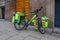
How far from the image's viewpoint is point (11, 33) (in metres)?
8.67

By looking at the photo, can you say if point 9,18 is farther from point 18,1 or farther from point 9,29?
point 9,29

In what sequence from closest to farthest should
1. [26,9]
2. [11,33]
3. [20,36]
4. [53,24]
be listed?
1. [20,36]
2. [11,33]
3. [53,24]
4. [26,9]

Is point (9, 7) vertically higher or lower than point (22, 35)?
higher

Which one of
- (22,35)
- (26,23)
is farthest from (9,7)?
(22,35)

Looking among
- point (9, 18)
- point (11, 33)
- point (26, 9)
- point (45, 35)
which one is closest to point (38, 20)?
point (45, 35)

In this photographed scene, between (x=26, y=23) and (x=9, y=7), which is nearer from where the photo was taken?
(x=26, y=23)

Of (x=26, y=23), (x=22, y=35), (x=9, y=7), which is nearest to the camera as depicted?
(x=22, y=35)

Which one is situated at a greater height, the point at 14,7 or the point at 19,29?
the point at 14,7

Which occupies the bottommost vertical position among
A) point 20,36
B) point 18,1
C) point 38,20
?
point 20,36

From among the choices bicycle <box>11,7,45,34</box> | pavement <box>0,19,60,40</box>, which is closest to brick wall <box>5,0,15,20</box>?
pavement <box>0,19,60,40</box>

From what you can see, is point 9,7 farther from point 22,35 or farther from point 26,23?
point 22,35

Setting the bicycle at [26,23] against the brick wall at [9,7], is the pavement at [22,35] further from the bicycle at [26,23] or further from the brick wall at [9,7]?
the brick wall at [9,7]

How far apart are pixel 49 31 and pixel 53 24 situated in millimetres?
911

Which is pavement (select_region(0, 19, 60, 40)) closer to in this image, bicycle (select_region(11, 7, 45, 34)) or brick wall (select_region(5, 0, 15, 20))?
bicycle (select_region(11, 7, 45, 34))
